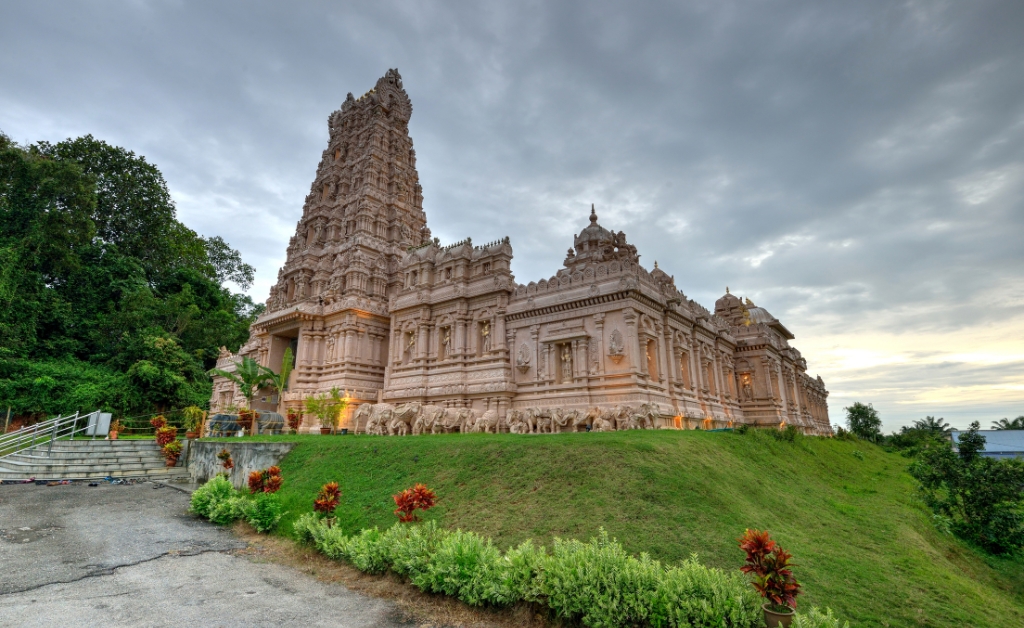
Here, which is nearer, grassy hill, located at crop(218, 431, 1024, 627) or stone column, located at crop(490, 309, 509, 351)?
grassy hill, located at crop(218, 431, 1024, 627)

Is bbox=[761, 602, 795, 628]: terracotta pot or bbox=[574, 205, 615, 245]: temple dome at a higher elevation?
bbox=[574, 205, 615, 245]: temple dome

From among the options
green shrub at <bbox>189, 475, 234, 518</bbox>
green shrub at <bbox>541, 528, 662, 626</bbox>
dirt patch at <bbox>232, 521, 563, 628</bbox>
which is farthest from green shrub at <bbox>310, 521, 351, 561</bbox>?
green shrub at <bbox>189, 475, 234, 518</bbox>

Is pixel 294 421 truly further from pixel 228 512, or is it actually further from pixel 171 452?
pixel 228 512

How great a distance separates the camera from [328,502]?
1114 cm

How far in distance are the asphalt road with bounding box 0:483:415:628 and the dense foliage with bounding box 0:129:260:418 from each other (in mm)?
23633

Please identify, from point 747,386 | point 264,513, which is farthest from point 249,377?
point 747,386

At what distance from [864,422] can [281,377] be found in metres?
68.9

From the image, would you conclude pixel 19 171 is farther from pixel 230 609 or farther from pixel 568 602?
pixel 568 602

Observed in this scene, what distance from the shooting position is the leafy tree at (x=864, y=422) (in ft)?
197

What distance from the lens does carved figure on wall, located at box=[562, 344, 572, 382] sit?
22422 mm

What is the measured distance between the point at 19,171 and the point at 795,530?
52107mm

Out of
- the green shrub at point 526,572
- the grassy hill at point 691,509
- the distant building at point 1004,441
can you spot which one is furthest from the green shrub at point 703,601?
the distant building at point 1004,441

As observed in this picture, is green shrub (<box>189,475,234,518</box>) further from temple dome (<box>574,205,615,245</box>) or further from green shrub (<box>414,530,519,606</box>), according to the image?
temple dome (<box>574,205,615,245</box>)

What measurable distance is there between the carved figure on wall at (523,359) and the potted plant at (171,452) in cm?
1722
